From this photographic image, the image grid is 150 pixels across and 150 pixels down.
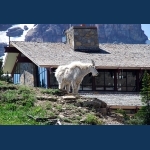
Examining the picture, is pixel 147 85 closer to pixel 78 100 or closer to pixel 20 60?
pixel 78 100

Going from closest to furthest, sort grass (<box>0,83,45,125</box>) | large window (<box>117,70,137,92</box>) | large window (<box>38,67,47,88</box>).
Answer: grass (<box>0,83,45,125</box>), large window (<box>38,67,47,88</box>), large window (<box>117,70,137,92</box>)

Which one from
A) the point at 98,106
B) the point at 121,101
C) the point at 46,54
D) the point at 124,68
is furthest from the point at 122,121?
the point at 46,54

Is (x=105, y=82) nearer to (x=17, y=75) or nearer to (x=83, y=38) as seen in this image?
(x=83, y=38)

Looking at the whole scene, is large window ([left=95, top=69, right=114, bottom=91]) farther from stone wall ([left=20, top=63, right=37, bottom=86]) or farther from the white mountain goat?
the white mountain goat

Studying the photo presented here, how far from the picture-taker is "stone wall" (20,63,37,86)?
105 feet

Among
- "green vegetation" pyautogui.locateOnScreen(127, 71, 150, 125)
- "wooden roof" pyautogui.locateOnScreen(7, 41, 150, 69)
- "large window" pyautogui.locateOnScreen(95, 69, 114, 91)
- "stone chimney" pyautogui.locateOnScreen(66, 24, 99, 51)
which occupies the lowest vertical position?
"green vegetation" pyautogui.locateOnScreen(127, 71, 150, 125)

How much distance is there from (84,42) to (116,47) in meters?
2.12

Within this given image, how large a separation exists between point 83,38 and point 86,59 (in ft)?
11.2

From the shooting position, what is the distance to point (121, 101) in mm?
26656

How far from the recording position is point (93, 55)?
3144 cm

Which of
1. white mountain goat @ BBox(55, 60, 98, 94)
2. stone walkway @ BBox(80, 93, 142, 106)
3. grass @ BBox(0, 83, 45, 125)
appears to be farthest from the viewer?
stone walkway @ BBox(80, 93, 142, 106)

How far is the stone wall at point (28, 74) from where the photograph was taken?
3200 cm

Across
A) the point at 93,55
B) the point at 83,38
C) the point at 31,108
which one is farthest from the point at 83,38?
the point at 31,108

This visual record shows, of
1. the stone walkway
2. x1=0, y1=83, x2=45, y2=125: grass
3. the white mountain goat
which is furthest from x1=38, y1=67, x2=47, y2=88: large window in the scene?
x1=0, y1=83, x2=45, y2=125: grass
